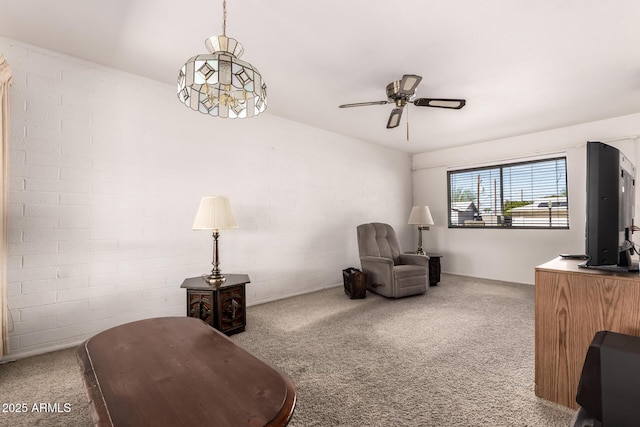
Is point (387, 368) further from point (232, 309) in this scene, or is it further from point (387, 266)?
point (387, 266)

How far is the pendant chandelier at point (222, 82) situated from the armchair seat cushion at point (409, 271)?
3.03m

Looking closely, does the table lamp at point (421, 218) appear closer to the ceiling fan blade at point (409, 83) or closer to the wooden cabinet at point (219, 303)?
the ceiling fan blade at point (409, 83)

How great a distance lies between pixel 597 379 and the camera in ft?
3.92

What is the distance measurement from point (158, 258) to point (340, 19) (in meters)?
2.67

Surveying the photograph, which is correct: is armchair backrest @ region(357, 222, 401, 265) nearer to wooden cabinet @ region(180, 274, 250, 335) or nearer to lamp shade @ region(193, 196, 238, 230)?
wooden cabinet @ region(180, 274, 250, 335)

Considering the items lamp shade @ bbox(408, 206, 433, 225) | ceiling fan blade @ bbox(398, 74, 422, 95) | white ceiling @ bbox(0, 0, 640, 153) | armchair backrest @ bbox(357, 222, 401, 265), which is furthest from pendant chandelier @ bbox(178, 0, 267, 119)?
lamp shade @ bbox(408, 206, 433, 225)

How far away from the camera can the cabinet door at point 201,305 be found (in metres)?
2.64

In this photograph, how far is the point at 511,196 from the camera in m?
5.00

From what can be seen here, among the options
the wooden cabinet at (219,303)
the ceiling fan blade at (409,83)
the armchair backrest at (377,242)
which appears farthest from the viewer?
the armchair backrest at (377,242)

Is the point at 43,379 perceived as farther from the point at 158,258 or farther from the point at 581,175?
the point at 581,175

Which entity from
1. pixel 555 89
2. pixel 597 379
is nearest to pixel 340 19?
pixel 597 379

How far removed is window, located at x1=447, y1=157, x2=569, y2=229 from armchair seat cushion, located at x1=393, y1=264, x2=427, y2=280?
1967 millimetres

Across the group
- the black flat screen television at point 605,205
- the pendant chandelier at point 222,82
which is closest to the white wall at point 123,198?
the pendant chandelier at point 222,82

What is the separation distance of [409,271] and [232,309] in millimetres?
2361
